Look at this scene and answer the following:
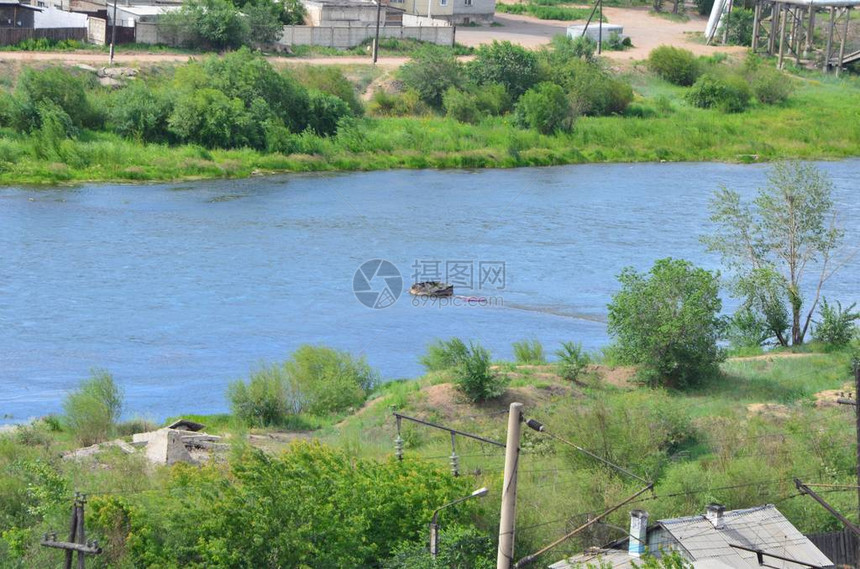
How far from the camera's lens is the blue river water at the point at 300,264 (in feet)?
98.4

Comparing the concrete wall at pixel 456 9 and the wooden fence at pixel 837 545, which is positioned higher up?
the concrete wall at pixel 456 9

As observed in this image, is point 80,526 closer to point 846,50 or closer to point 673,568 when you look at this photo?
point 673,568

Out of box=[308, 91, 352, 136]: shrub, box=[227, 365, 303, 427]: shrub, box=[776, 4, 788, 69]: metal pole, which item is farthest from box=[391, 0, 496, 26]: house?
box=[227, 365, 303, 427]: shrub

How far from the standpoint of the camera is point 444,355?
28.0m

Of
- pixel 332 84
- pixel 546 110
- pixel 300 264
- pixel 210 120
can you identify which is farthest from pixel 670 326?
pixel 332 84

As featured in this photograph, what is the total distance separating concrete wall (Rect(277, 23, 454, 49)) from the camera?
206 feet

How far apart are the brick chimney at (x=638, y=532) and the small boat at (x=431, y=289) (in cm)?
1891

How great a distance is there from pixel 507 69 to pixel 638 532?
45374 mm

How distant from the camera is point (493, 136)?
55.6 metres

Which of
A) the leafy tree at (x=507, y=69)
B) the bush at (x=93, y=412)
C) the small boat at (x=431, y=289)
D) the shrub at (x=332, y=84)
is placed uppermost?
the leafy tree at (x=507, y=69)

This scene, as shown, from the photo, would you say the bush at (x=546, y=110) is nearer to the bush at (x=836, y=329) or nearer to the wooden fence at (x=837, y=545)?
the bush at (x=836, y=329)

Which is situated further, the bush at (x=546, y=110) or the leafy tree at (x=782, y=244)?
the bush at (x=546, y=110)

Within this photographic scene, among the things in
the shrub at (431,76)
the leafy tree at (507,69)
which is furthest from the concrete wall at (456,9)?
the shrub at (431,76)

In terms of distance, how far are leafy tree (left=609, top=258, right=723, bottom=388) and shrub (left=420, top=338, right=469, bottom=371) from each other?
323 centimetres
